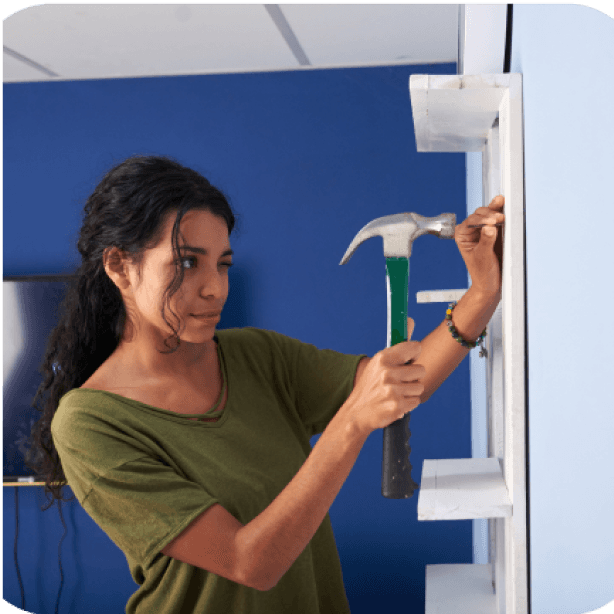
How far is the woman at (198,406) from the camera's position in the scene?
73cm

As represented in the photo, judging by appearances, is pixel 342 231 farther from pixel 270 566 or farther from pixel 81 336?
pixel 270 566

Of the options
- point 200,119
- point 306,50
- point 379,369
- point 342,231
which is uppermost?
point 306,50

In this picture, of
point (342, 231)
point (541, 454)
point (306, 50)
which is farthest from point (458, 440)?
point (541, 454)

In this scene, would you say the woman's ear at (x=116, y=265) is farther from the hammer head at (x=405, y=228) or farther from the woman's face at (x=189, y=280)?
the hammer head at (x=405, y=228)

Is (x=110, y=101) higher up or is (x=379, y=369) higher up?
(x=110, y=101)

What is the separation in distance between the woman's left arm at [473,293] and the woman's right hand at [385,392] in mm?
182

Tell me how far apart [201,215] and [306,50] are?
138 cm

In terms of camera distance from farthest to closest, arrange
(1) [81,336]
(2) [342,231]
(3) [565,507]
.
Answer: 1. (2) [342,231]
2. (1) [81,336]
3. (3) [565,507]

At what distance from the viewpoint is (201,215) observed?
0.92m

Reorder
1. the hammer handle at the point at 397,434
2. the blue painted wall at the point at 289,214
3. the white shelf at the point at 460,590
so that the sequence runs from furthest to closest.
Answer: the blue painted wall at the point at 289,214 < the white shelf at the point at 460,590 < the hammer handle at the point at 397,434

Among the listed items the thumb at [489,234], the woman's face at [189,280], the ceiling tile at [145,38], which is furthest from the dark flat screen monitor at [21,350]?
the thumb at [489,234]

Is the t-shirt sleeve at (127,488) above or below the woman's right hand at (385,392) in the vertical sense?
below

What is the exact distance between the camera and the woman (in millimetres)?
726

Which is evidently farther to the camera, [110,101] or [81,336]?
[110,101]
